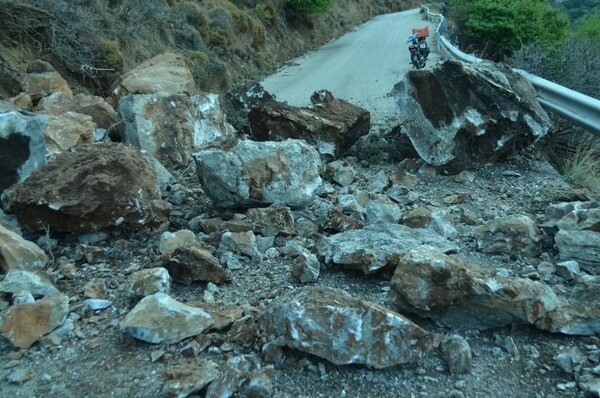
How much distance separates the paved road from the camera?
33.5ft

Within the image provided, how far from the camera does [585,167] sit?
5.32m

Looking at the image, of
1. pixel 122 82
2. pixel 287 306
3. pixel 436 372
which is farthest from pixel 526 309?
pixel 122 82

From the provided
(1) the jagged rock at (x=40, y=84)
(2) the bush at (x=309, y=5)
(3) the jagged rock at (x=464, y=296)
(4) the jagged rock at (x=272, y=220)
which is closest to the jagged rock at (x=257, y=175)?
(4) the jagged rock at (x=272, y=220)

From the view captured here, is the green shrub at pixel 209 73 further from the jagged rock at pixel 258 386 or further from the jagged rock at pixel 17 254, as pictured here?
the jagged rock at pixel 258 386

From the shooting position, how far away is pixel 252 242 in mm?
3689

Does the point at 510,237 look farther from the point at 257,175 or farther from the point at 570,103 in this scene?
the point at 570,103

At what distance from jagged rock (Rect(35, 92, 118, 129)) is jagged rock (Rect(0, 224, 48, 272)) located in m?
3.08

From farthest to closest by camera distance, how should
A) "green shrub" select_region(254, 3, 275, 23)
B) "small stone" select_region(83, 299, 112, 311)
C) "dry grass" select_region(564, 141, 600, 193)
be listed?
1. "green shrub" select_region(254, 3, 275, 23)
2. "dry grass" select_region(564, 141, 600, 193)
3. "small stone" select_region(83, 299, 112, 311)

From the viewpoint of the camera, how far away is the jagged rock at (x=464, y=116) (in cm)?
531

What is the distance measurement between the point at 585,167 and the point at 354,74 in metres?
9.87

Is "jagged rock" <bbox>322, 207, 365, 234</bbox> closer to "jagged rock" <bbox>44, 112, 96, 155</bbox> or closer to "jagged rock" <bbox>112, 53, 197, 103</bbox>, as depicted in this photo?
"jagged rock" <bbox>44, 112, 96, 155</bbox>

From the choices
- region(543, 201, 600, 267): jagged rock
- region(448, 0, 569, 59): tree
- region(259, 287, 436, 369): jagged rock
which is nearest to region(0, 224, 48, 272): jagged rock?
region(259, 287, 436, 369): jagged rock

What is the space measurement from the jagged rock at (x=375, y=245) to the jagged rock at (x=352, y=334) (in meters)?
0.75

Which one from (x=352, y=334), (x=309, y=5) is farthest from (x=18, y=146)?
(x=309, y=5)
